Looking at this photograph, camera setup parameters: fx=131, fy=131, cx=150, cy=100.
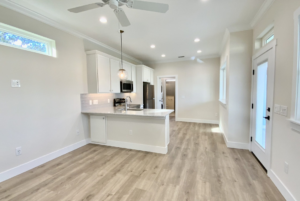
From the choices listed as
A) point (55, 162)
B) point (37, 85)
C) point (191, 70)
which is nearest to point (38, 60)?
point (37, 85)

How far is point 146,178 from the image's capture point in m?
2.05

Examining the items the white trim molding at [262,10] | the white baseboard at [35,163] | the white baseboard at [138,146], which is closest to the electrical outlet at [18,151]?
the white baseboard at [35,163]

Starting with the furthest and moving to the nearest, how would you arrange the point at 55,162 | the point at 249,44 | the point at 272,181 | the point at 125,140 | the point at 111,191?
the point at 125,140 < the point at 249,44 < the point at 55,162 < the point at 272,181 < the point at 111,191

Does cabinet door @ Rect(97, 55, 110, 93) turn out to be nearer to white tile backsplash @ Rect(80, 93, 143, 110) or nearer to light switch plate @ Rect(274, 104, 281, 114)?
white tile backsplash @ Rect(80, 93, 143, 110)

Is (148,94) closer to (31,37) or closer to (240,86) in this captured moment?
(240,86)

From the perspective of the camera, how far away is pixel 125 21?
1.82 metres

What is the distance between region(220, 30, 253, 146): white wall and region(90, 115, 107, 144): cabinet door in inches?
122

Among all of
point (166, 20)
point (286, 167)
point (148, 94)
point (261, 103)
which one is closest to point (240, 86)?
point (261, 103)

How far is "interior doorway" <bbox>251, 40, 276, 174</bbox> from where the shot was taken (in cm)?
205

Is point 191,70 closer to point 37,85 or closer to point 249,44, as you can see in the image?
point 249,44

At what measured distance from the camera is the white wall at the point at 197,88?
533 centimetres

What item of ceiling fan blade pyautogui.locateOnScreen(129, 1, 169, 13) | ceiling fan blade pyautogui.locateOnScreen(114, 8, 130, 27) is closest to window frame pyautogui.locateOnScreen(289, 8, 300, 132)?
ceiling fan blade pyautogui.locateOnScreen(129, 1, 169, 13)

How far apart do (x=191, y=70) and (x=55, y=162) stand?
17.7 feet

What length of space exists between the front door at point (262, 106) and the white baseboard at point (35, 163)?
3866mm
